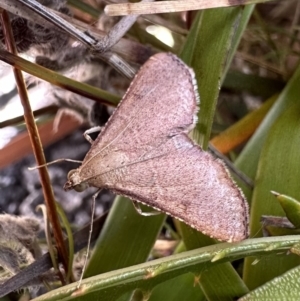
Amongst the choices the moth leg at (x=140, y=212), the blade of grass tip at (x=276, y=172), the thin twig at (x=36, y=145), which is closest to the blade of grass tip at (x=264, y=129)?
the blade of grass tip at (x=276, y=172)

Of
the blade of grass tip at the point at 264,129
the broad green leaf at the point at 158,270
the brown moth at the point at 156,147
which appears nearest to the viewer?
the broad green leaf at the point at 158,270

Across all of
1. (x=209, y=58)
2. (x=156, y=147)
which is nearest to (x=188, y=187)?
(x=156, y=147)

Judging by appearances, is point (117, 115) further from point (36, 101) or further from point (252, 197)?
point (36, 101)

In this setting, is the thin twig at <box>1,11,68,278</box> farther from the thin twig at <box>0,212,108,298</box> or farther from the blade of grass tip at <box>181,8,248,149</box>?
the blade of grass tip at <box>181,8,248,149</box>

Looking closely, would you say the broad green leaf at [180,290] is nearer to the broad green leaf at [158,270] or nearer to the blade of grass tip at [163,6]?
the broad green leaf at [158,270]

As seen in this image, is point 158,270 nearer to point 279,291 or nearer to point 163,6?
point 279,291

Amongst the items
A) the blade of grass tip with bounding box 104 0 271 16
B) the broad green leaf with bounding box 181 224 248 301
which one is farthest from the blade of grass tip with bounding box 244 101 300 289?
the blade of grass tip with bounding box 104 0 271 16

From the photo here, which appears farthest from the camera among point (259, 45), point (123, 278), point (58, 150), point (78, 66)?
point (58, 150)

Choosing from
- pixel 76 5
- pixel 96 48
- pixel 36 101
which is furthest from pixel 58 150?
pixel 96 48
